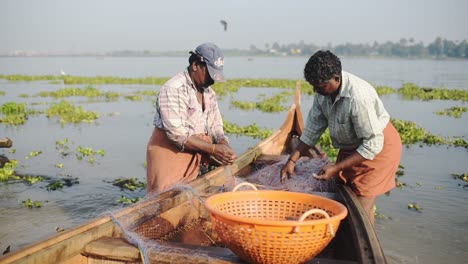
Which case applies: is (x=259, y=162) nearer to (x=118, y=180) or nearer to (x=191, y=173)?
(x=191, y=173)

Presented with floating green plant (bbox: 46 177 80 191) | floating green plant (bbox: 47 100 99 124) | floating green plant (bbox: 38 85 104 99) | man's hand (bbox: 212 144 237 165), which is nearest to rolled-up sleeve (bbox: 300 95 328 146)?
man's hand (bbox: 212 144 237 165)

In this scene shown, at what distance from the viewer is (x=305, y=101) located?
709 inches

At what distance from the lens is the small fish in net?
3934mm

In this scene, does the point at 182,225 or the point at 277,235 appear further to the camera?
the point at 182,225

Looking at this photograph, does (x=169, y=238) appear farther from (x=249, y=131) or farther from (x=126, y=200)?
(x=249, y=131)

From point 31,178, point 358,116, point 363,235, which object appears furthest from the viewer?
point 31,178

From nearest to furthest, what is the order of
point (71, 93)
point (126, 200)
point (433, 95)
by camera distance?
point (126, 200), point (433, 95), point (71, 93)

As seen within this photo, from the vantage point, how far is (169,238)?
298 cm

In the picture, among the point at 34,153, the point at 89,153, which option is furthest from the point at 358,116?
the point at 34,153

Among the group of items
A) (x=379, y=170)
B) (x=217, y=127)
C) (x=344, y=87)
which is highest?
(x=344, y=87)

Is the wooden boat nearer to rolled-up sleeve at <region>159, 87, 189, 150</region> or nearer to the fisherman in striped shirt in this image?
the fisherman in striped shirt

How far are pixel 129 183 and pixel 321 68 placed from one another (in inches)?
182

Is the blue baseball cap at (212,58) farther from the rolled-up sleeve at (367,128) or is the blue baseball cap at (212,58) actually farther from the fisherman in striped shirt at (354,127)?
the rolled-up sleeve at (367,128)

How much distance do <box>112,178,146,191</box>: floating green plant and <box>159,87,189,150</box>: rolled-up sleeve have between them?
3355mm
